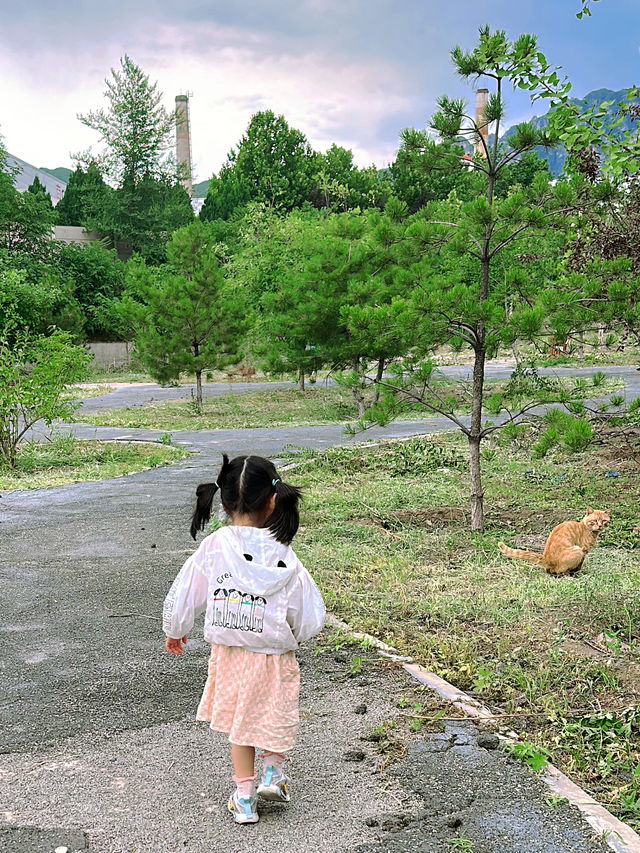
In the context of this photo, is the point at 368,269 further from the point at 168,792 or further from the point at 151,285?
the point at 168,792

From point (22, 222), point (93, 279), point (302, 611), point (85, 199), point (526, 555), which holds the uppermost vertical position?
point (85, 199)

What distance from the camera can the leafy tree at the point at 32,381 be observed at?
1120 cm

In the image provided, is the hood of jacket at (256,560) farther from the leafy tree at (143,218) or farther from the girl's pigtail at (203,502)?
the leafy tree at (143,218)

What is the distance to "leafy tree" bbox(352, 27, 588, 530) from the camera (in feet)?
20.1

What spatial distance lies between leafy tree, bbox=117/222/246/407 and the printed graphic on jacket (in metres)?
16.5

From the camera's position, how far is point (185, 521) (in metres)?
7.88

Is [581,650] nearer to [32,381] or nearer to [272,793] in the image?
[272,793]

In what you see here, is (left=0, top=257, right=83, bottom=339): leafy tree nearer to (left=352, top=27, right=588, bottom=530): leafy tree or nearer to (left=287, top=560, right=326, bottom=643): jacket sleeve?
(left=352, top=27, right=588, bottom=530): leafy tree

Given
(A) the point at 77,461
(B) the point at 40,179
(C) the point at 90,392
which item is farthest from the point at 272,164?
(A) the point at 77,461

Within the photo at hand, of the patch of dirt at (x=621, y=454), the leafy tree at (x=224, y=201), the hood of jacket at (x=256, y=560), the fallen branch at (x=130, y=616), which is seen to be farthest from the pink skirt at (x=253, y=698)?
the leafy tree at (x=224, y=201)

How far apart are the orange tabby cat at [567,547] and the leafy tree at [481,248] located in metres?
1.15

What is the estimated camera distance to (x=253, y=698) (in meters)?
2.90

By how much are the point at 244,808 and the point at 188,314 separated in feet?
55.5

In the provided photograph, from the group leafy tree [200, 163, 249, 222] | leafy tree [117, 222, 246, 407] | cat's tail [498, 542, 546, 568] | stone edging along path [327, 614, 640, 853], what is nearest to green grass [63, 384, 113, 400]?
leafy tree [117, 222, 246, 407]
